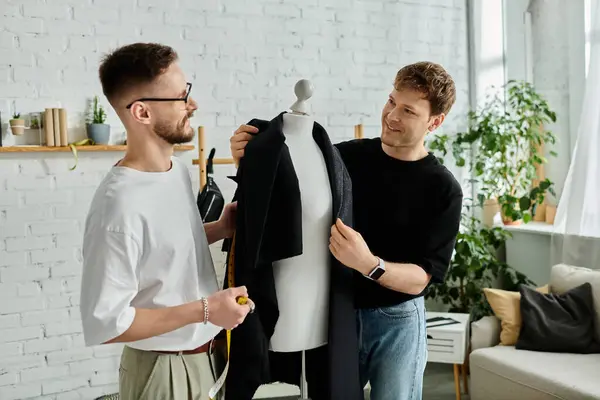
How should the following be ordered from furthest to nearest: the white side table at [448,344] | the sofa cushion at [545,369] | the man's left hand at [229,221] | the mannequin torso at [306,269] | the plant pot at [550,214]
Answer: the plant pot at [550,214], the white side table at [448,344], the sofa cushion at [545,369], the man's left hand at [229,221], the mannequin torso at [306,269]

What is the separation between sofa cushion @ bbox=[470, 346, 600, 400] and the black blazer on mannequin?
5.61 feet

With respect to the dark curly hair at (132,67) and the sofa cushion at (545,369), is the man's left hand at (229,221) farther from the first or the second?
the sofa cushion at (545,369)

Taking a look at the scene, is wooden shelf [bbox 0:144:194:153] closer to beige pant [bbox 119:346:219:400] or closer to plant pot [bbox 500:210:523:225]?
beige pant [bbox 119:346:219:400]

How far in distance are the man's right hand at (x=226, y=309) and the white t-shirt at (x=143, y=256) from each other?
0.03m

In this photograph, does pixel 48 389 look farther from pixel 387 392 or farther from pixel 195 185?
pixel 387 392

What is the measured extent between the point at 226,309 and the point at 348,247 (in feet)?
1.06

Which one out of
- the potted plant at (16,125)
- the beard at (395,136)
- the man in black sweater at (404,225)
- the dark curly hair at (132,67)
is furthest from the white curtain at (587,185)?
the potted plant at (16,125)

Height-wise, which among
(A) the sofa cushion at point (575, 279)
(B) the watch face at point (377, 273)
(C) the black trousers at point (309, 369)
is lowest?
(A) the sofa cushion at point (575, 279)

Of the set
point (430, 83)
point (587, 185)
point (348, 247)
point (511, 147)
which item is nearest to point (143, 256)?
point (348, 247)

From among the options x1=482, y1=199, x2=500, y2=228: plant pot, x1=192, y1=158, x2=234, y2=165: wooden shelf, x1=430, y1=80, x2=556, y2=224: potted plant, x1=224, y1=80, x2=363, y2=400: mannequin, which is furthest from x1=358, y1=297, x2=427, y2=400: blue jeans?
x1=482, y1=199, x2=500, y2=228: plant pot

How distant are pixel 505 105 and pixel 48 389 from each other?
3.53 meters

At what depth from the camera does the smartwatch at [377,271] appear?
157cm

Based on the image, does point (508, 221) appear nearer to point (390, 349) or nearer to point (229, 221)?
point (390, 349)

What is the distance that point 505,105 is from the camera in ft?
15.1
